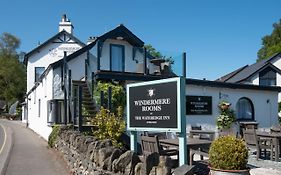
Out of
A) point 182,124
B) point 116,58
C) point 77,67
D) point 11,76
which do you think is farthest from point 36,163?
point 11,76

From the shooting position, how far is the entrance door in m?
23.1

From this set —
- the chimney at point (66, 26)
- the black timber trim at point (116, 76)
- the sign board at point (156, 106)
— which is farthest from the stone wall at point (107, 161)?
the chimney at point (66, 26)

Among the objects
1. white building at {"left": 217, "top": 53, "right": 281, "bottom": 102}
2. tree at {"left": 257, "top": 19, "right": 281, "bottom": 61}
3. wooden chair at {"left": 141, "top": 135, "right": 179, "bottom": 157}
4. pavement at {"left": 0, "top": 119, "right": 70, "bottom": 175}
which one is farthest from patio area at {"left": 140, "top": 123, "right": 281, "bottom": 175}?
tree at {"left": 257, "top": 19, "right": 281, "bottom": 61}

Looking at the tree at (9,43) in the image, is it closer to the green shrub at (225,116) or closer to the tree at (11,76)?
the tree at (11,76)

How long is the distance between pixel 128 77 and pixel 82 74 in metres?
6.64

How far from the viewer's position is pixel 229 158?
19.1 ft

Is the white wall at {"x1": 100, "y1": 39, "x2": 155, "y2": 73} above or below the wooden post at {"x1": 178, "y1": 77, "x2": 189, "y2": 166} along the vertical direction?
above

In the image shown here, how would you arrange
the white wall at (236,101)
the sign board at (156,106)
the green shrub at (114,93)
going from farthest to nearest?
1. the white wall at (236,101)
2. the green shrub at (114,93)
3. the sign board at (156,106)

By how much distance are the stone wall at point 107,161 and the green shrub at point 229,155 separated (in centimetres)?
112

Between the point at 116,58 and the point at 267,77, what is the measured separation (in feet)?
65.7

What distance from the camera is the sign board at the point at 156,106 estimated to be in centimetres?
746

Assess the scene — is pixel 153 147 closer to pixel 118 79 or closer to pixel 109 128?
pixel 109 128

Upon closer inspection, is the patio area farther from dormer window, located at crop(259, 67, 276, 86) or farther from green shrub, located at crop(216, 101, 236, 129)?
dormer window, located at crop(259, 67, 276, 86)

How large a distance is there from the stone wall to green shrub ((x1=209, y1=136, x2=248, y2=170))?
1.12m
